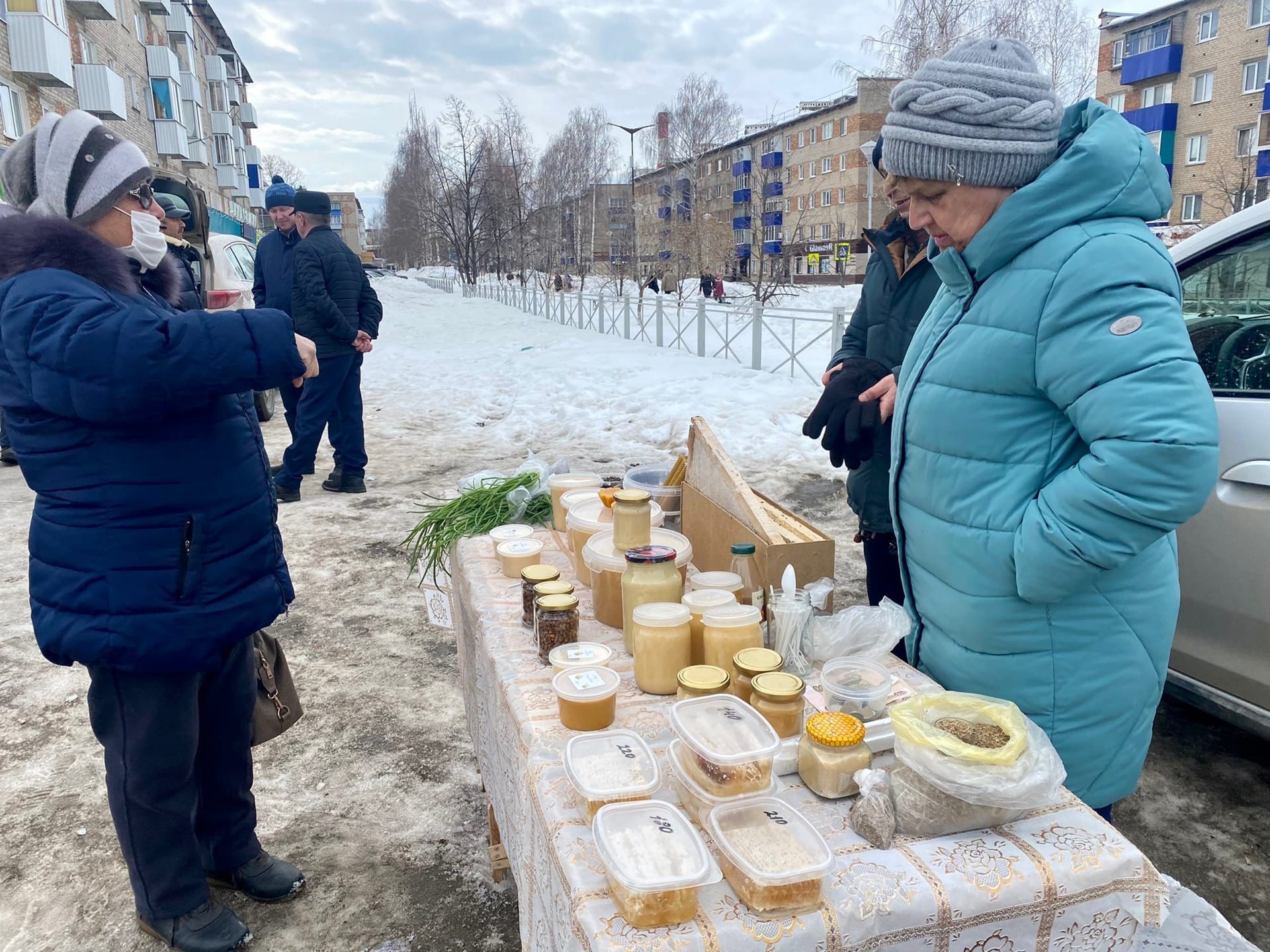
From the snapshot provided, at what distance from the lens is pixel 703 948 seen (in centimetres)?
101

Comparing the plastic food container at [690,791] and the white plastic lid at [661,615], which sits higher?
the white plastic lid at [661,615]

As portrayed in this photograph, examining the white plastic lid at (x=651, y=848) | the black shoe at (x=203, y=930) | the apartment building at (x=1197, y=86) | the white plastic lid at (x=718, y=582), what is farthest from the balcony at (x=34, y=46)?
the apartment building at (x=1197, y=86)

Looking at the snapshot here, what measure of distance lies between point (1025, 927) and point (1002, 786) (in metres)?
0.20

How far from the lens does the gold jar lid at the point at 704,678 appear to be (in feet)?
4.69

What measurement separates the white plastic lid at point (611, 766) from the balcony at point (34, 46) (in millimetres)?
21470

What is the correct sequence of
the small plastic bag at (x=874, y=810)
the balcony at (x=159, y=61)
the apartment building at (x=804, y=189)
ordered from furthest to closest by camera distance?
the apartment building at (x=804, y=189), the balcony at (x=159, y=61), the small plastic bag at (x=874, y=810)

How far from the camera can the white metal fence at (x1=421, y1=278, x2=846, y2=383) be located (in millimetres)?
11180

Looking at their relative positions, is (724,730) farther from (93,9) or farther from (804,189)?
(804,189)

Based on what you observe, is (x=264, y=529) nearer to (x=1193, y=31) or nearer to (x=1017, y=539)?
(x=1017, y=539)

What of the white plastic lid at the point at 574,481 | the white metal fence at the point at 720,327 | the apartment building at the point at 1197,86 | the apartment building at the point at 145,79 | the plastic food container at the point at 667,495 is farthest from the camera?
the apartment building at the point at 1197,86

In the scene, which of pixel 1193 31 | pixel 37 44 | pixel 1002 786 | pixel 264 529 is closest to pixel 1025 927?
pixel 1002 786

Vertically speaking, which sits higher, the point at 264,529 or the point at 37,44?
the point at 37,44

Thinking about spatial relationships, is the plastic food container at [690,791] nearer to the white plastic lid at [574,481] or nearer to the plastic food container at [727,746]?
the plastic food container at [727,746]

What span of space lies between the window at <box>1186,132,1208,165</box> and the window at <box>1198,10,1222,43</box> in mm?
3663
